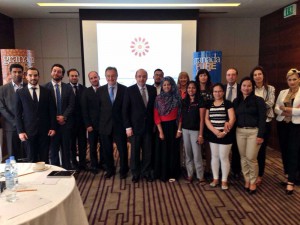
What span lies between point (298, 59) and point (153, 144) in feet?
10.7

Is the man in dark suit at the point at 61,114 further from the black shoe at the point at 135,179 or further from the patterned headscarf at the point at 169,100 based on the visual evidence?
the patterned headscarf at the point at 169,100

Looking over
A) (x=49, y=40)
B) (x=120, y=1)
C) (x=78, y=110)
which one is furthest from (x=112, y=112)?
(x=49, y=40)

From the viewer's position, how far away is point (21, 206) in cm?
161

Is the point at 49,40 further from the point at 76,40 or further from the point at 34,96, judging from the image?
the point at 34,96

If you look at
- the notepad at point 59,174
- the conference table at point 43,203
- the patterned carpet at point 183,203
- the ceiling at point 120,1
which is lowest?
the patterned carpet at point 183,203

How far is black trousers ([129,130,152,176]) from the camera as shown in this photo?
382 centimetres

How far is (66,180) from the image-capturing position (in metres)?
2.01

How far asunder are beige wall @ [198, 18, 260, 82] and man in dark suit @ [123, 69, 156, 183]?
342 centimetres

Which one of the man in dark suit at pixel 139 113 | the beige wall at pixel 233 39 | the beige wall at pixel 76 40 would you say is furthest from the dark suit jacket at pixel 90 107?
the beige wall at pixel 233 39

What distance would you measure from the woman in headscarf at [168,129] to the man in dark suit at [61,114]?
125 centimetres

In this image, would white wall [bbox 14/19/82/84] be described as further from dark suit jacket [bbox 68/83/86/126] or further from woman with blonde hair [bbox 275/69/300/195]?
woman with blonde hair [bbox 275/69/300/195]

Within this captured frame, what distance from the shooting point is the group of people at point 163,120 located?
11.0 feet

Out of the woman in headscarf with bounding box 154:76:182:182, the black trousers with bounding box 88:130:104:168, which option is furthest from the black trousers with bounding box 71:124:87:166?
the woman in headscarf with bounding box 154:76:182:182

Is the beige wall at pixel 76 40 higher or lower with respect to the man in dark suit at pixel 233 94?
higher
